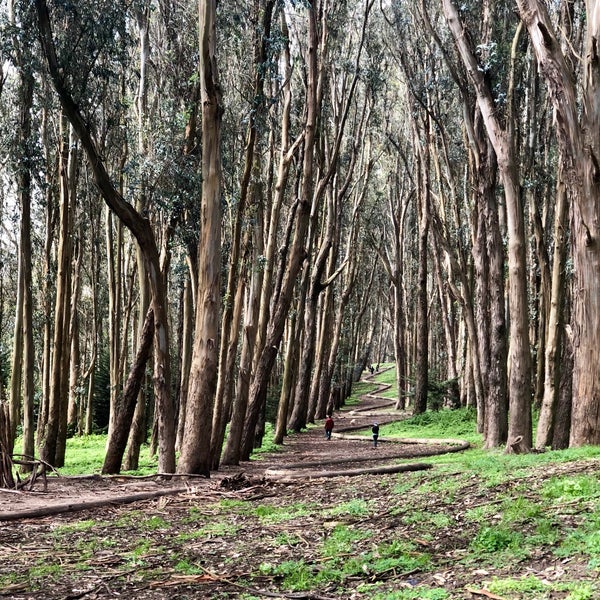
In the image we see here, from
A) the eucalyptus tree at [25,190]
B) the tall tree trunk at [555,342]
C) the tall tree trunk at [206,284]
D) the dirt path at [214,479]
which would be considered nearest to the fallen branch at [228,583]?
the dirt path at [214,479]

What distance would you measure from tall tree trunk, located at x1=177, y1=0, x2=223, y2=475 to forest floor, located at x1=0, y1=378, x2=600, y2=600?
3.17 ft

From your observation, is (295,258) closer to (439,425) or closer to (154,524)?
(154,524)

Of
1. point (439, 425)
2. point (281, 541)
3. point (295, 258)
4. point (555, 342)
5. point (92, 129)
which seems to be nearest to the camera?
point (281, 541)

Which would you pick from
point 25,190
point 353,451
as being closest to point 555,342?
point 353,451

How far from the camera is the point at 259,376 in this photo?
16.8 metres

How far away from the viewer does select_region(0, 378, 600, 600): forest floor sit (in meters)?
5.55

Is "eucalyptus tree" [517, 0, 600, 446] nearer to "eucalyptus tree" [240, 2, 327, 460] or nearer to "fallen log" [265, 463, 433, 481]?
"fallen log" [265, 463, 433, 481]

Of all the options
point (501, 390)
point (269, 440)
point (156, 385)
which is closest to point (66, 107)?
point (156, 385)

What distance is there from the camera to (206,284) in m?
12.5

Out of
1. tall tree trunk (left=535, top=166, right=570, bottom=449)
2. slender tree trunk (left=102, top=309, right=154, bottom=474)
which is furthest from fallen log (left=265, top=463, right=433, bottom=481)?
slender tree trunk (left=102, top=309, right=154, bottom=474)

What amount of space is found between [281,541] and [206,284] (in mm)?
6046

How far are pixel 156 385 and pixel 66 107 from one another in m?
5.09

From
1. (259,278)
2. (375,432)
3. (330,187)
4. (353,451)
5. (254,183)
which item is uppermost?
(330,187)

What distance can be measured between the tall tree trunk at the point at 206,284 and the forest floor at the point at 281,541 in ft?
3.17
